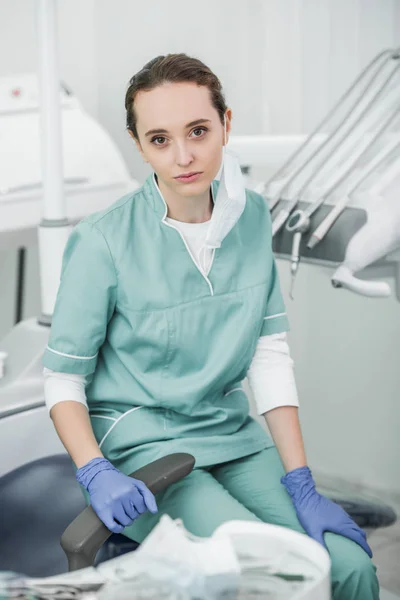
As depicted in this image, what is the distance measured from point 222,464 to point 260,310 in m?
0.24

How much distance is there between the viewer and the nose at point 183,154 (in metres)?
1.16

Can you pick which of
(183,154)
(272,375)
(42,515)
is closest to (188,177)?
(183,154)

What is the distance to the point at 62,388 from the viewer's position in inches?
47.9

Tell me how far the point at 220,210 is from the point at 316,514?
45 cm

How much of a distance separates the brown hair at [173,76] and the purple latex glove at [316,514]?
54cm

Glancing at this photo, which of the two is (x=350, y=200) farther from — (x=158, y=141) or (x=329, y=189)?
(x=158, y=141)

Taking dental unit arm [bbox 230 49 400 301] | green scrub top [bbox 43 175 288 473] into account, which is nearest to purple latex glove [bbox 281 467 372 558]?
green scrub top [bbox 43 175 288 473]

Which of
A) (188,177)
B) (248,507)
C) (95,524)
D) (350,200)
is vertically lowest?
(248,507)

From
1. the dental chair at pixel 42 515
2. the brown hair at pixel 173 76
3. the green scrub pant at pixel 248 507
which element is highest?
the brown hair at pixel 173 76

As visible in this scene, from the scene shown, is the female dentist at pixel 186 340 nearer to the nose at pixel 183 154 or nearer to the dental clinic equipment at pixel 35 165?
the nose at pixel 183 154

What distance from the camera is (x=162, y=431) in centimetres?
126

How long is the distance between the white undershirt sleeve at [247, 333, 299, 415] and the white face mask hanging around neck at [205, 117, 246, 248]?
0.63ft

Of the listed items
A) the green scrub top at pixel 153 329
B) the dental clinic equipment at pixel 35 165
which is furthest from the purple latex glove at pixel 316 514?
the dental clinic equipment at pixel 35 165

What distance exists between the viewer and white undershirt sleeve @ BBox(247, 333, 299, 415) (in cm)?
132
